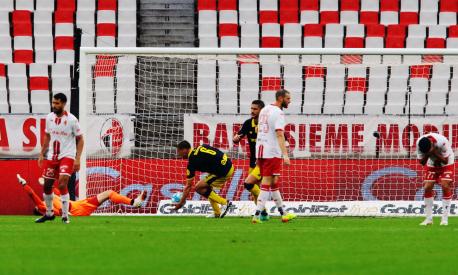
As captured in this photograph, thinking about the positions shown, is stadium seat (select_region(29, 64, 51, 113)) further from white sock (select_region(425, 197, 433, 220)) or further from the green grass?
white sock (select_region(425, 197, 433, 220))

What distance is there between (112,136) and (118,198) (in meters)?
1.81

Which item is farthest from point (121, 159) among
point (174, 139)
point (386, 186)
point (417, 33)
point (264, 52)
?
point (417, 33)

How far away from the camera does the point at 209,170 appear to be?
696 inches

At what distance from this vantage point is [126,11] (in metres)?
25.3

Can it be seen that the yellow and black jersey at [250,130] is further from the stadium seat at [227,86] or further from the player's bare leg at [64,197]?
the stadium seat at [227,86]

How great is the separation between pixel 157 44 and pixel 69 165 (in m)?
11.0

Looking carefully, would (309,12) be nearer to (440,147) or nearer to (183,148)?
(183,148)

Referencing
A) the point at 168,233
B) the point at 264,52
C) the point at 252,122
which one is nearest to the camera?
the point at 168,233

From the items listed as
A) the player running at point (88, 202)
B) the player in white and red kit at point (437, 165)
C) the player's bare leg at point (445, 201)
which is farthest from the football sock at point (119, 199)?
the player's bare leg at point (445, 201)

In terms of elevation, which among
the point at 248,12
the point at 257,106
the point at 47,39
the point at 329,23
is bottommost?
the point at 257,106

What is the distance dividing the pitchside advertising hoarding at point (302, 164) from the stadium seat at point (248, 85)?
153cm

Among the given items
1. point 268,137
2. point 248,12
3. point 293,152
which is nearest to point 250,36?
point 248,12

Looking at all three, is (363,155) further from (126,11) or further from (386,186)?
(126,11)

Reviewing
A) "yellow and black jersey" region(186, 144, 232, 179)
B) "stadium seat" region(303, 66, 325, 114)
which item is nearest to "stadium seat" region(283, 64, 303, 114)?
"stadium seat" region(303, 66, 325, 114)
